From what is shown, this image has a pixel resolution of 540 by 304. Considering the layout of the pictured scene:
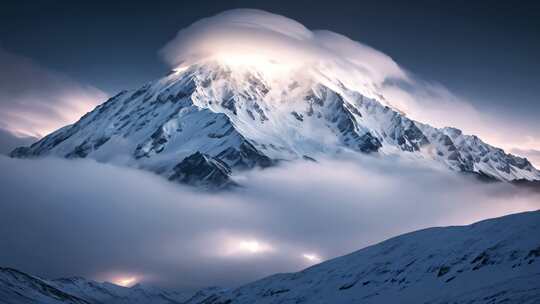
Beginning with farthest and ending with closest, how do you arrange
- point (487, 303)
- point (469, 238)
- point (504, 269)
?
1. point (469, 238)
2. point (504, 269)
3. point (487, 303)

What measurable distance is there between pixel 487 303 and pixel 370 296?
185 feet

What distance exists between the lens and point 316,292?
609 feet

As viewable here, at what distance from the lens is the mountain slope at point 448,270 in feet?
361

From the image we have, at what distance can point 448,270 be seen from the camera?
461ft

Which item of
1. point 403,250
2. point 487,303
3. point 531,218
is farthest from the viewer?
point 403,250

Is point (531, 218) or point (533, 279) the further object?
point (531, 218)

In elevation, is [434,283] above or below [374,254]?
below

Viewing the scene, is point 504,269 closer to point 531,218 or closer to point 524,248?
point 524,248

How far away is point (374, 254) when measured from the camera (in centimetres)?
19612

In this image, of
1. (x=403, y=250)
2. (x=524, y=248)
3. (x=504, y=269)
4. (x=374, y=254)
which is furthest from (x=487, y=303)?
(x=374, y=254)

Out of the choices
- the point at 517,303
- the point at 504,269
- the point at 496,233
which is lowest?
the point at 517,303

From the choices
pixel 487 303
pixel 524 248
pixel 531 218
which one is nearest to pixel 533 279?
pixel 487 303

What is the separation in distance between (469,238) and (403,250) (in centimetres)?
2821

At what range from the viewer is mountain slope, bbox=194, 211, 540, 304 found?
4328 inches
